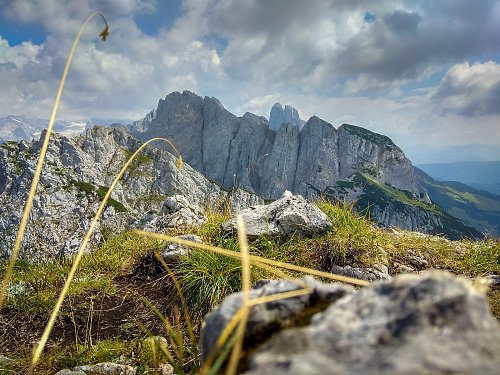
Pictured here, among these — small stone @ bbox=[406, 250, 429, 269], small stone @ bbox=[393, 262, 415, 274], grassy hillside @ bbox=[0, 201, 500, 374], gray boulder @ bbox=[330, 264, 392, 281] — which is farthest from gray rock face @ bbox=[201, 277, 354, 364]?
small stone @ bbox=[406, 250, 429, 269]

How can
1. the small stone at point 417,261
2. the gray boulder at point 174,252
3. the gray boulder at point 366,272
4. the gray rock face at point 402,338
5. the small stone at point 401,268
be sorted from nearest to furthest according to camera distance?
1. the gray rock face at point 402,338
2. the gray boulder at point 366,272
3. the gray boulder at point 174,252
4. the small stone at point 401,268
5. the small stone at point 417,261

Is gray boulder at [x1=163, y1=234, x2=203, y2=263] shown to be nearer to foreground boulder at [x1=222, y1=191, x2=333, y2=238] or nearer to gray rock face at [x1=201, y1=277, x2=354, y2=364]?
foreground boulder at [x1=222, y1=191, x2=333, y2=238]

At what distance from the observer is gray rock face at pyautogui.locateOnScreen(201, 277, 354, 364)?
1.86 metres

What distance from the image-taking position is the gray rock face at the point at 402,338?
3.78ft

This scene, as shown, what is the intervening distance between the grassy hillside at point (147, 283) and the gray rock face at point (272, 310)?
2668 mm

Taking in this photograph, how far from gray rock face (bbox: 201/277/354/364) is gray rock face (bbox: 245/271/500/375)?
1.17 feet

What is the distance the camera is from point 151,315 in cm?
698

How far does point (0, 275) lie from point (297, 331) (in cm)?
970

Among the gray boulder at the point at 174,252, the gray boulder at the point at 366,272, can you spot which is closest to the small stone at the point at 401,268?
the gray boulder at the point at 366,272

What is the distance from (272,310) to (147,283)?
702 centimetres

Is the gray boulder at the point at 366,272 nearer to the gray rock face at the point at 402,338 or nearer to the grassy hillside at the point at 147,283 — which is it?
the grassy hillside at the point at 147,283

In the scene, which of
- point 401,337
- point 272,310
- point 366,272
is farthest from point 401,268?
point 401,337

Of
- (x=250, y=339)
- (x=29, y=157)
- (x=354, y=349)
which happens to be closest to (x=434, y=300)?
(x=354, y=349)

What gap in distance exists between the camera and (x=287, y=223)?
9961mm
